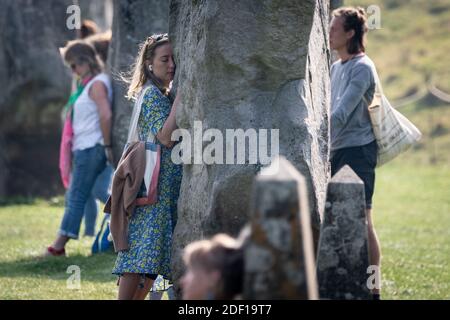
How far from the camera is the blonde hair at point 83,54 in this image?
10164 millimetres

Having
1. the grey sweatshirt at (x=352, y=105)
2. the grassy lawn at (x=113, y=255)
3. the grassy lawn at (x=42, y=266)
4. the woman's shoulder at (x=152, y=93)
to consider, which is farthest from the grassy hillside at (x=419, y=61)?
the woman's shoulder at (x=152, y=93)

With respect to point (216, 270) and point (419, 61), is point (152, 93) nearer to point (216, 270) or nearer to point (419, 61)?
point (216, 270)

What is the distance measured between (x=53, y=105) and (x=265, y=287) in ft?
40.0

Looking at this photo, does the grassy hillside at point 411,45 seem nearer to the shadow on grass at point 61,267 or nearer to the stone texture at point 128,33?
the stone texture at point 128,33

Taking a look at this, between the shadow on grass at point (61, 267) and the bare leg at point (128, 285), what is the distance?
8.34 feet

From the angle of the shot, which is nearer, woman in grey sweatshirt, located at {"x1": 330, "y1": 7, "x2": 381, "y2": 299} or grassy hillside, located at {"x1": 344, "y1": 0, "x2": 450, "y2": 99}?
woman in grey sweatshirt, located at {"x1": 330, "y1": 7, "x2": 381, "y2": 299}

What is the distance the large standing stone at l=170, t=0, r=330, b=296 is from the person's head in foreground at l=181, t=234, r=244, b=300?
71.0 inches

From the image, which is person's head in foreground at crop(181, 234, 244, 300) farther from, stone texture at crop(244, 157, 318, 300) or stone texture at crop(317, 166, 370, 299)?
stone texture at crop(317, 166, 370, 299)

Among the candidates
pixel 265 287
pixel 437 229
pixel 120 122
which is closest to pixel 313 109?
pixel 265 287

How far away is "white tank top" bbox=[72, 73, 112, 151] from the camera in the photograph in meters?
10.2

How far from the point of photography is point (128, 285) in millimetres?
6523

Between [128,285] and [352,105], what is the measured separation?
7.88 ft

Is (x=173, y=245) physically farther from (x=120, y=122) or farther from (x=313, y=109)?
(x=120, y=122)

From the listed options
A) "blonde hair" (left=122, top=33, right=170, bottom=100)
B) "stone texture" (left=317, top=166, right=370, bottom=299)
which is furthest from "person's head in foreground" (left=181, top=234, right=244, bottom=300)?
"blonde hair" (left=122, top=33, right=170, bottom=100)
